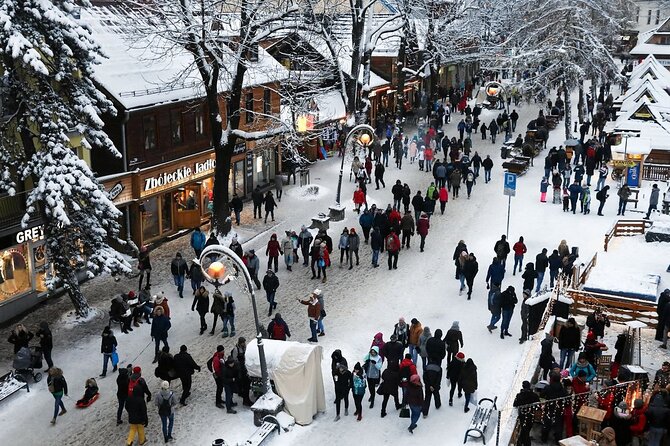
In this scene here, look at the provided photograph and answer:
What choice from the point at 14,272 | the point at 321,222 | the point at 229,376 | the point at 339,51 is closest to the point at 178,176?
the point at 321,222

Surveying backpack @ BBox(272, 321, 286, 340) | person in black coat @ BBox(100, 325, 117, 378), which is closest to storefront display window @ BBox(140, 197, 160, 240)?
person in black coat @ BBox(100, 325, 117, 378)

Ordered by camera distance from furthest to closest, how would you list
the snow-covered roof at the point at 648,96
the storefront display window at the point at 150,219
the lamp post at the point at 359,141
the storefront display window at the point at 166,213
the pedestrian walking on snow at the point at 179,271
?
the snow-covered roof at the point at 648,96 → the lamp post at the point at 359,141 → the storefront display window at the point at 166,213 → the storefront display window at the point at 150,219 → the pedestrian walking on snow at the point at 179,271

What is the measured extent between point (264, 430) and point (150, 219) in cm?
1487

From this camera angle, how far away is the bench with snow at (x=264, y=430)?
1708 cm

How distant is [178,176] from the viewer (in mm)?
31234

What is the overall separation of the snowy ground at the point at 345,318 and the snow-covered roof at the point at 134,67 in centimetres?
553

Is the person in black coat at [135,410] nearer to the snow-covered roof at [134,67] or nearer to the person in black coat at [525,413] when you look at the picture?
the person in black coat at [525,413]

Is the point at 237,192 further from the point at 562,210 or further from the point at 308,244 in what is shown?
the point at 562,210

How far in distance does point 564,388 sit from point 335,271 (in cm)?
1186

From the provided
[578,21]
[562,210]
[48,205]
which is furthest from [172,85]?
[578,21]

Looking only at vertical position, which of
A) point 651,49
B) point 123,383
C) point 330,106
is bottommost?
point 123,383

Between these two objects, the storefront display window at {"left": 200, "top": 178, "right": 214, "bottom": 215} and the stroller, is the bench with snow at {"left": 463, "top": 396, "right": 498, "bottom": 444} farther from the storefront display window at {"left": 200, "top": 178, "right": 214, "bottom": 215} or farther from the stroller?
the storefront display window at {"left": 200, "top": 178, "right": 214, "bottom": 215}

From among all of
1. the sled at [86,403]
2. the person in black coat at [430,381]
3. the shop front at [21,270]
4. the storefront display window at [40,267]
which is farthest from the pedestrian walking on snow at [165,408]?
the storefront display window at [40,267]

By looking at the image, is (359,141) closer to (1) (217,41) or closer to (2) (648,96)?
(1) (217,41)
